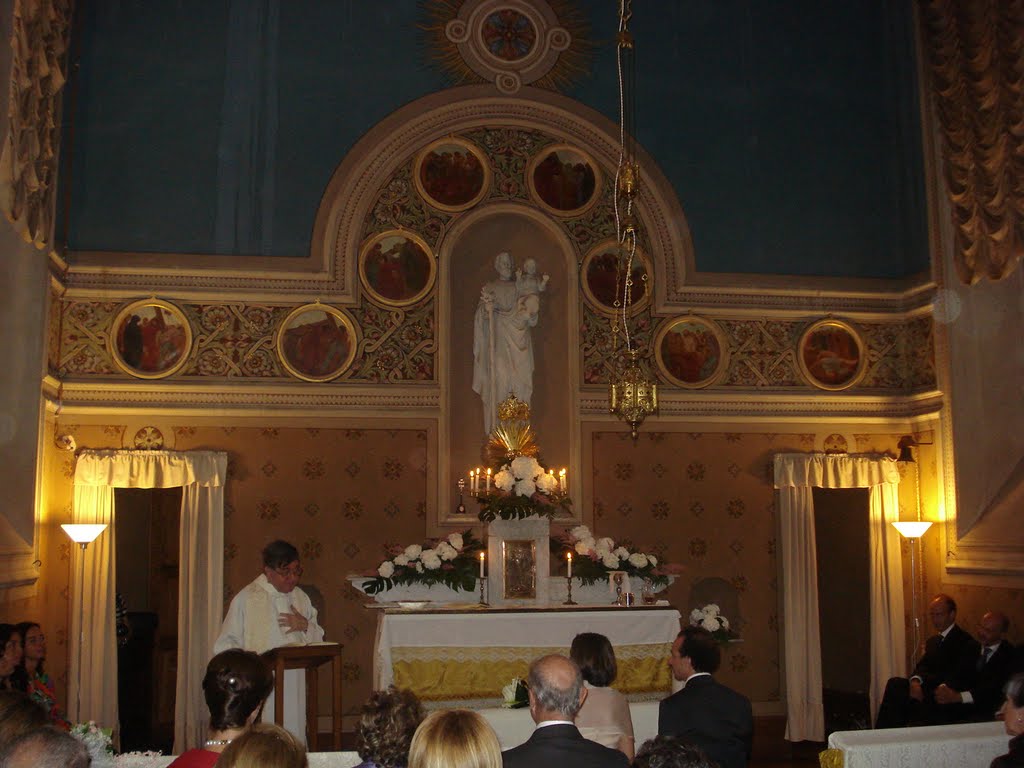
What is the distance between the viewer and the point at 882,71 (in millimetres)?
13812

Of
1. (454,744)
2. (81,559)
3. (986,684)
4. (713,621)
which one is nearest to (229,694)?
(454,744)

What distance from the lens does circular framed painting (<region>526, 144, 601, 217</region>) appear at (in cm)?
1288

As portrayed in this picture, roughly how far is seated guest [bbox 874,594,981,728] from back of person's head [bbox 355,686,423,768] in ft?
24.3

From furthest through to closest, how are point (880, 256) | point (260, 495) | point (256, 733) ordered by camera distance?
1. point (880, 256)
2. point (260, 495)
3. point (256, 733)

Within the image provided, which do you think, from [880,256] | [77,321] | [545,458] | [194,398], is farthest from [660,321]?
[77,321]

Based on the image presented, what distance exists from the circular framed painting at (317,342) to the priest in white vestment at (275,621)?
13.6 ft

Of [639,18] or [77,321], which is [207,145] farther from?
[639,18]

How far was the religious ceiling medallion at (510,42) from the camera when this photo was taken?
42.0 ft

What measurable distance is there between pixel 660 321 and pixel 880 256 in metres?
2.92

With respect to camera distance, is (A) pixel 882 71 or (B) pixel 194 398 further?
(A) pixel 882 71

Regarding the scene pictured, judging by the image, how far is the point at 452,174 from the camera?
41.7 ft

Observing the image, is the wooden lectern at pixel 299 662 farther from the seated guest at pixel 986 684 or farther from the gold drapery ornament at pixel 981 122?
the gold drapery ornament at pixel 981 122

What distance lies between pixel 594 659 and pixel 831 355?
8.44 metres

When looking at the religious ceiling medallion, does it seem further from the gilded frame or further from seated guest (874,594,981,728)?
seated guest (874,594,981,728)
